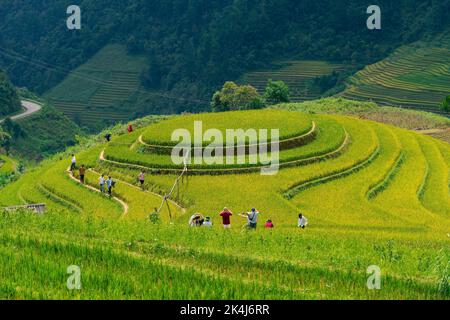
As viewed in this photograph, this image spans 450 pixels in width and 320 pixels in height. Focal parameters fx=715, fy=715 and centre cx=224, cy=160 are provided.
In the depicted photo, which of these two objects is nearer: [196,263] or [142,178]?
[196,263]

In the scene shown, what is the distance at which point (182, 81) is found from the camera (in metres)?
116

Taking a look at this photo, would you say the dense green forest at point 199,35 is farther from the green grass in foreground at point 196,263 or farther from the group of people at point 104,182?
the green grass in foreground at point 196,263

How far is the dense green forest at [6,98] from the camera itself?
78.7m

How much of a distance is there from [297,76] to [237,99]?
4235 cm

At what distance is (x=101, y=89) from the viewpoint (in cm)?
11462

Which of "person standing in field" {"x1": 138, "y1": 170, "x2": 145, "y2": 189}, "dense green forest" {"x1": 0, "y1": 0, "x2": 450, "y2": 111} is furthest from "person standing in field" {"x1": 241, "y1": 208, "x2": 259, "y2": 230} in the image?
"dense green forest" {"x1": 0, "y1": 0, "x2": 450, "y2": 111}

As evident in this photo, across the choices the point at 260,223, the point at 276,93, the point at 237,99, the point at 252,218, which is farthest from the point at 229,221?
the point at 276,93

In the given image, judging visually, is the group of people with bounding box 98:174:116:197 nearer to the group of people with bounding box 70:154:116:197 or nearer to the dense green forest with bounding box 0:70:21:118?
the group of people with bounding box 70:154:116:197

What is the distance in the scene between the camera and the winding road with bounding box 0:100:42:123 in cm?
7850

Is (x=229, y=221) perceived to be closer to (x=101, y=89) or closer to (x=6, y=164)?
(x=6, y=164)

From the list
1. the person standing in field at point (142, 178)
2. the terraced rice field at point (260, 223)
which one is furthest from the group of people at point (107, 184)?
the person standing in field at point (142, 178)

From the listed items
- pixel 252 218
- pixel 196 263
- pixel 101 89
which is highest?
pixel 196 263

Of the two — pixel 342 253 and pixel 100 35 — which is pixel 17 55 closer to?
pixel 100 35

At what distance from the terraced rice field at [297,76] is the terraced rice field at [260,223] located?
5496 centimetres
